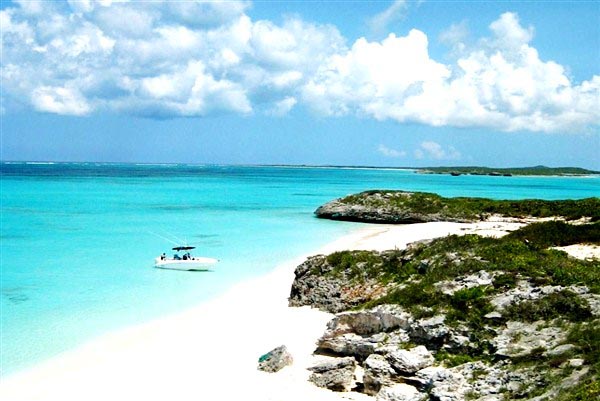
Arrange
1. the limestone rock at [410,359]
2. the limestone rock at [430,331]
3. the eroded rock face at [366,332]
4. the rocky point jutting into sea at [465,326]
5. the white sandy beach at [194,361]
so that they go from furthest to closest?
the eroded rock face at [366,332] < the white sandy beach at [194,361] < the limestone rock at [430,331] < the limestone rock at [410,359] < the rocky point jutting into sea at [465,326]

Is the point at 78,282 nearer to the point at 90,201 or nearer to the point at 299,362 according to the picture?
the point at 299,362

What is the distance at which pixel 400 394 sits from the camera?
11.2 m

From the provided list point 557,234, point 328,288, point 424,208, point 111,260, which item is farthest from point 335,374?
point 424,208

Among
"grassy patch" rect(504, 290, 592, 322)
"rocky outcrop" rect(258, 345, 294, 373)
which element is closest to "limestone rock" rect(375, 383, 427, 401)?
"grassy patch" rect(504, 290, 592, 322)

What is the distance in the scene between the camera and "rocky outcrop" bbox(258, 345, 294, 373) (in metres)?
13.8

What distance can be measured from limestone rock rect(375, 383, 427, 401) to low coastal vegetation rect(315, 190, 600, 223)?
35108 millimetres

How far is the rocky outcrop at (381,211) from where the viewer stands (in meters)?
48.0

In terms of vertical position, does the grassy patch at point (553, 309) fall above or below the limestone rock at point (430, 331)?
above

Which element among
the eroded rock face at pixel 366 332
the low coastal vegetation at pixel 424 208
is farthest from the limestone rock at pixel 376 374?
the low coastal vegetation at pixel 424 208

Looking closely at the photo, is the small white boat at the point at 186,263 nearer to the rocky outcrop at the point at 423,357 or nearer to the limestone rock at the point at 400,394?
the rocky outcrop at the point at 423,357

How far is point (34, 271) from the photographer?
27.9 metres

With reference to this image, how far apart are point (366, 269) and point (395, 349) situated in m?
7.20

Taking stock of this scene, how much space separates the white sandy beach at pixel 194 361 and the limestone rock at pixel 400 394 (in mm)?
748

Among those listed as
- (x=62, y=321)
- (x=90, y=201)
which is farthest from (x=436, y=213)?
(x=90, y=201)
